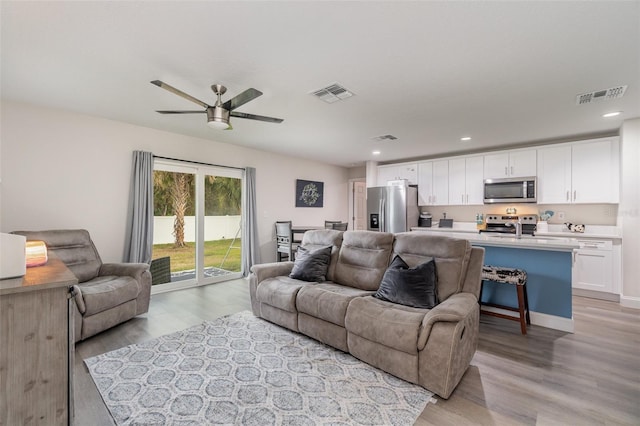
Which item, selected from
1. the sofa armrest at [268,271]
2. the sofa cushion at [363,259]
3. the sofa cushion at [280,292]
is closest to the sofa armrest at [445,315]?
the sofa cushion at [363,259]

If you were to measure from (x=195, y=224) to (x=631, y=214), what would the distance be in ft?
21.6

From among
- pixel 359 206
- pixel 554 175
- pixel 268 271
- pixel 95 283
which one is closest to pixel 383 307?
pixel 268 271

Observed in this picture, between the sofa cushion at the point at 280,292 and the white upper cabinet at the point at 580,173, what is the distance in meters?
4.58

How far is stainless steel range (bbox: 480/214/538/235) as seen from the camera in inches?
197

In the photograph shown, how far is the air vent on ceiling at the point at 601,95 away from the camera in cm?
290

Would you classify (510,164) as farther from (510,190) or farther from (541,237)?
(541,237)

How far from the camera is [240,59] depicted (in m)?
2.35

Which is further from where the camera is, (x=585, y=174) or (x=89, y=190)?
(x=585, y=174)

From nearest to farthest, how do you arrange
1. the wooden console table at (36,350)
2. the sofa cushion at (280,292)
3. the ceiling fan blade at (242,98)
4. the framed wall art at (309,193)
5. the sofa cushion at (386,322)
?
1. the wooden console table at (36,350)
2. the sofa cushion at (386,322)
3. the ceiling fan blade at (242,98)
4. the sofa cushion at (280,292)
5. the framed wall art at (309,193)

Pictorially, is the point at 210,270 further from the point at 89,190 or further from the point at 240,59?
the point at 240,59

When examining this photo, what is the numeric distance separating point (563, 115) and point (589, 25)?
2230mm

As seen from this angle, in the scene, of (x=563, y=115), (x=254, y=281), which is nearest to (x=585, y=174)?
(x=563, y=115)

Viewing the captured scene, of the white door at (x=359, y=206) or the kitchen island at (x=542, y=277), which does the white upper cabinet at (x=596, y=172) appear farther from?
the white door at (x=359, y=206)

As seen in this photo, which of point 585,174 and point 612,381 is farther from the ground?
point 585,174
